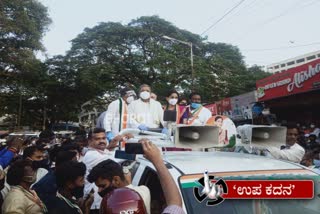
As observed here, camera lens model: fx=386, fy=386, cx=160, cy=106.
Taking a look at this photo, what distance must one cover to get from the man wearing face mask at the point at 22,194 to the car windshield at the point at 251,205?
1.37 metres

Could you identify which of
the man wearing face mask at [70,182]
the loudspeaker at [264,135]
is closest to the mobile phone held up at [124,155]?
the man wearing face mask at [70,182]

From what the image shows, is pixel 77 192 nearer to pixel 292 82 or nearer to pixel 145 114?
pixel 145 114

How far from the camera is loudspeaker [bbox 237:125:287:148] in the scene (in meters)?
3.30

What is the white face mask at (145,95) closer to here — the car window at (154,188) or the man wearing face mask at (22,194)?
the man wearing face mask at (22,194)

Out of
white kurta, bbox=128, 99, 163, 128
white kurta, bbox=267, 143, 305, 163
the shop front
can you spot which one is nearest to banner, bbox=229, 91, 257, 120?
the shop front

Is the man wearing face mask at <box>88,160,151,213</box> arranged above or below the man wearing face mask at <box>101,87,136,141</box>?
below

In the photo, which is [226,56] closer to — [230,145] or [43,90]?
[43,90]

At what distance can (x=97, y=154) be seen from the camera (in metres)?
3.78

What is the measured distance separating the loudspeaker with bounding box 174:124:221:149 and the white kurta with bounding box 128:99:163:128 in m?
2.30

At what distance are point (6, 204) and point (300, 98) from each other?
11.4 meters

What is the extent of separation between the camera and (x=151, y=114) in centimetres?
543

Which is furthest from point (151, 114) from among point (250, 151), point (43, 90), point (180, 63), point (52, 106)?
point (52, 106)

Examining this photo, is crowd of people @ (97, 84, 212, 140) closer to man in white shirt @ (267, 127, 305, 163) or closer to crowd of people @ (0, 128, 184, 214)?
crowd of people @ (0, 128, 184, 214)

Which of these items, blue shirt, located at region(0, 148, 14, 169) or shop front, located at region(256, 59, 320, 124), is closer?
blue shirt, located at region(0, 148, 14, 169)
